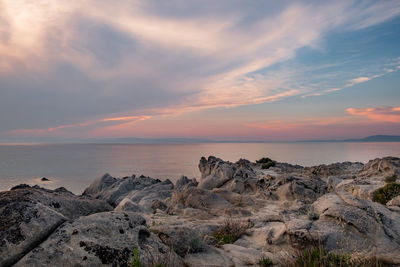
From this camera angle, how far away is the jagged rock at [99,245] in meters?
4.80

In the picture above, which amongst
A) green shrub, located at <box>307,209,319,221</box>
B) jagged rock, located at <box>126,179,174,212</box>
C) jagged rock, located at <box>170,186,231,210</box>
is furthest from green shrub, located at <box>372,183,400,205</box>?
jagged rock, located at <box>126,179,174,212</box>

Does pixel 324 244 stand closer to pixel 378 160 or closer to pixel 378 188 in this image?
pixel 378 188

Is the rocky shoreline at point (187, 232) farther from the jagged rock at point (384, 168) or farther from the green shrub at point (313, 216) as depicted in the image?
the jagged rock at point (384, 168)

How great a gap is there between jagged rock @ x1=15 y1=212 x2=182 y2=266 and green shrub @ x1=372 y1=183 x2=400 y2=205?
1452 cm

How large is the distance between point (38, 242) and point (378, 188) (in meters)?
18.4

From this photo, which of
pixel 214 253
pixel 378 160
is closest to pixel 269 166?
pixel 378 160

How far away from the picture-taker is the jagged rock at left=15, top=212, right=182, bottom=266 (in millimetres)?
4797

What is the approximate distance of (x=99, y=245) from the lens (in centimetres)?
522

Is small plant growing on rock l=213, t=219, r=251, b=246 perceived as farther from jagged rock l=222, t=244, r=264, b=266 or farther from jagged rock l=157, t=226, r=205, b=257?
jagged rock l=157, t=226, r=205, b=257

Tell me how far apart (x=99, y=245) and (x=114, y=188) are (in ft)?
93.9

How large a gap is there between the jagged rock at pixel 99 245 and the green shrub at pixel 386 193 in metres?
14.5

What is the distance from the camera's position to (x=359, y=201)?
10086mm

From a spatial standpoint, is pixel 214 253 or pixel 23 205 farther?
pixel 214 253

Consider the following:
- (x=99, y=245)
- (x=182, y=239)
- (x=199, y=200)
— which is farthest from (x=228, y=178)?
(x=99, y=245)
